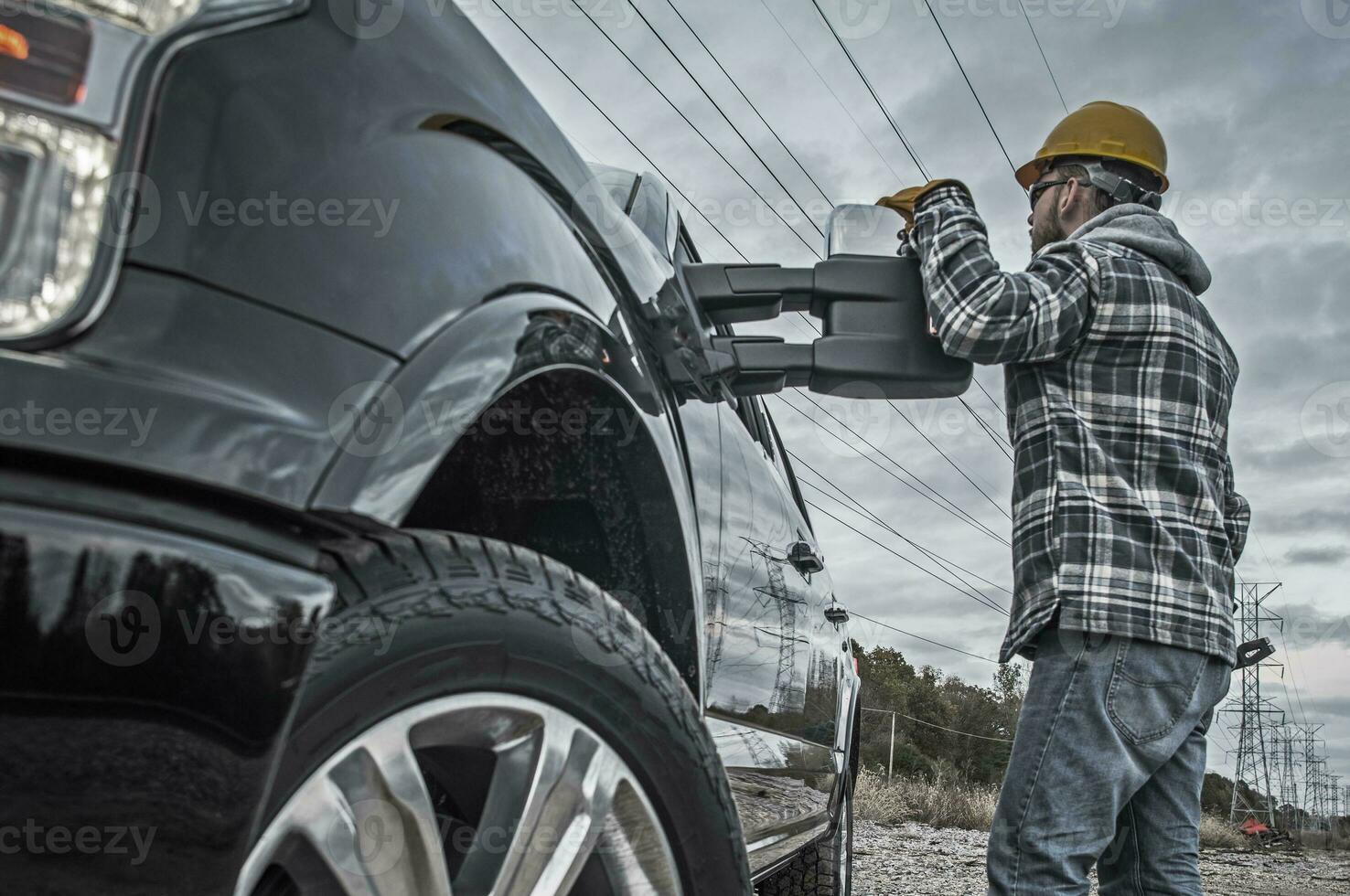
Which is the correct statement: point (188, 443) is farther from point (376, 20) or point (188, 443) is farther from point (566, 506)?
point (566, 506)

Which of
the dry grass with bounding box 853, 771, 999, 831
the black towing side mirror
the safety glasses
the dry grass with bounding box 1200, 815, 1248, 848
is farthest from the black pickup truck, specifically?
the dry grass with bounding box 1200, 815, 1248, 848

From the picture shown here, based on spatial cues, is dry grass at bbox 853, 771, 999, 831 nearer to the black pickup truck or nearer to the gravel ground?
the gravel ground

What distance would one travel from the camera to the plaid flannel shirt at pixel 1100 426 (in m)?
2.00

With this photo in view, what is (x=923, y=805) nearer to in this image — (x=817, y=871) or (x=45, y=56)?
(x=817, y=871)

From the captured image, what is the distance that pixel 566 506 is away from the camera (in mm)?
1416

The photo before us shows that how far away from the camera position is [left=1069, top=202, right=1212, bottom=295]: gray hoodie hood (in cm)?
224

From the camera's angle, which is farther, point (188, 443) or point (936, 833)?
point (936, 833)

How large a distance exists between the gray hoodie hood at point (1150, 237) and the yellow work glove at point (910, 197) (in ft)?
1.08

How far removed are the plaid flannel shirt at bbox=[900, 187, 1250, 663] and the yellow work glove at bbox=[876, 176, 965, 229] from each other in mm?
17

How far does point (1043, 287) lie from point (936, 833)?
7855mm

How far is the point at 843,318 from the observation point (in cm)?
186

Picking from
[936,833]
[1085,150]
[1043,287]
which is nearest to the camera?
[1043,287]

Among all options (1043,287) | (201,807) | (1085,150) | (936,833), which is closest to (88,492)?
(201,807)

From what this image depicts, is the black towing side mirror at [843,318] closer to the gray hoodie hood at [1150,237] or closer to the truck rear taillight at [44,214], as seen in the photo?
the gray hoodie hood at [1150,237]
